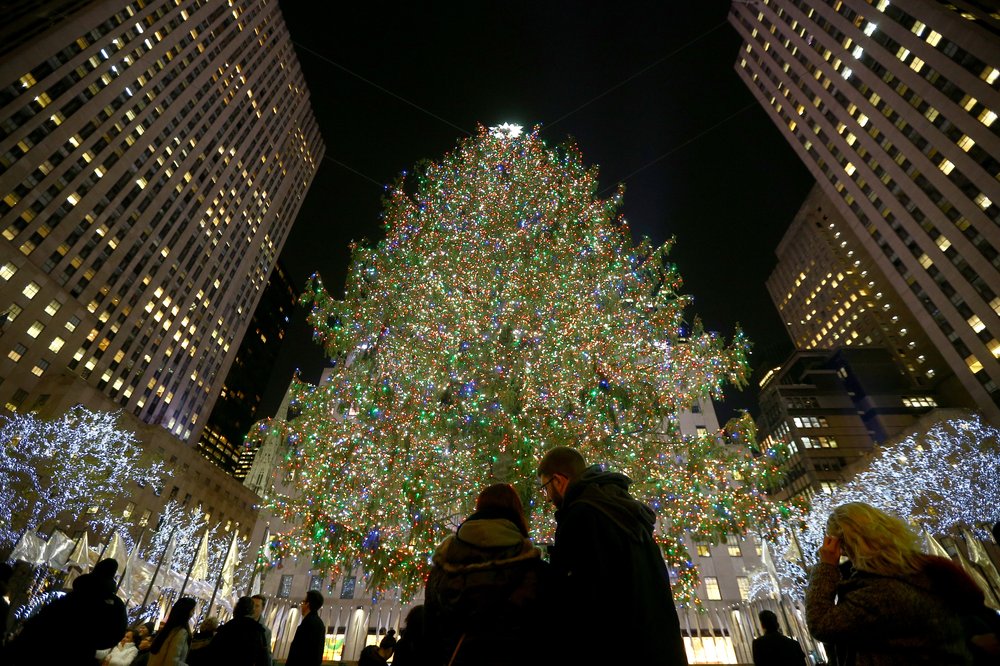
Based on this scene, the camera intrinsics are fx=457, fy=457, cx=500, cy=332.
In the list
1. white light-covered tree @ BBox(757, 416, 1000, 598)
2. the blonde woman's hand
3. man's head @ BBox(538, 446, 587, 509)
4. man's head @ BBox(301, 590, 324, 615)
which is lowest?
the blonde woman's hand

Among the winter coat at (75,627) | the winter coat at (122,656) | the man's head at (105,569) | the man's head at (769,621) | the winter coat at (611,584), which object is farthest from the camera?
the winter coat at (122,656)

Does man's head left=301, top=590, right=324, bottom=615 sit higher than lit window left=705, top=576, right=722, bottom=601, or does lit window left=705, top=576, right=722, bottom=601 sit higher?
lit window left=705, top=576, right=722, bottom=601

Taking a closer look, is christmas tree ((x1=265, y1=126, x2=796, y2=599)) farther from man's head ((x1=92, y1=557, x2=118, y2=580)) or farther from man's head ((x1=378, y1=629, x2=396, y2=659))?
man's head ((x1=92, y1=557, x2=118, y2=580))

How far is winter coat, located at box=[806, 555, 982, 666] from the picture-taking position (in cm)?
223

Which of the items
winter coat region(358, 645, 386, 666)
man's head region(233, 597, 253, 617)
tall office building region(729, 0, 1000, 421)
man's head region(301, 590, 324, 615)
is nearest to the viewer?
man's head region(233, 597, 253, 617)

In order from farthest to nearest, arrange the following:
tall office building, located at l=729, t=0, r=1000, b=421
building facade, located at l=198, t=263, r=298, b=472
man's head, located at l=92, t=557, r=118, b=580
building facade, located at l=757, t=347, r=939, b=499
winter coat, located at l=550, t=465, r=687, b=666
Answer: building facade, located at l=198, t=263, r=298, b=472, building facade, located at l=757, t=347, r=939, b=499, tall office building, located at l=729, t=0, r=1000, b=421, man's head, located at l=92, t=557, r=118, b=580, winter coat, located at l=550, t=465, r=687, b=666

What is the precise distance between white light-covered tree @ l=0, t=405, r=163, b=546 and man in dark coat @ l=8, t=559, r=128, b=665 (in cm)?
2969

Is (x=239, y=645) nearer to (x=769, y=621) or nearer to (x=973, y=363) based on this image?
(x=769, y=621)

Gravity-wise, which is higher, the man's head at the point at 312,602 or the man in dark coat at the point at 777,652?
the man's head at the point at 312,602

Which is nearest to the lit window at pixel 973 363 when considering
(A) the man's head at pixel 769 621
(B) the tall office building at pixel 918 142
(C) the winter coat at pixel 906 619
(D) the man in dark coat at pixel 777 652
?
(B) the tall office building at pixel 918 142

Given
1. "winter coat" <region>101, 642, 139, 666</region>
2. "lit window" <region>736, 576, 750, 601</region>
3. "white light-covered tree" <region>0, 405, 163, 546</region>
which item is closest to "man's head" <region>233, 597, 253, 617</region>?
"winter coat" <region>101, 642, 139, 666</region>

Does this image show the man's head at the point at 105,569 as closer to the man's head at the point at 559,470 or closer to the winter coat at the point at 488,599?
the winter coat at the point at 488,599

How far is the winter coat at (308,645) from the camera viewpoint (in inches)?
210

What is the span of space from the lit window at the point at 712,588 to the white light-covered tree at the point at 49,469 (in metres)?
36.1
